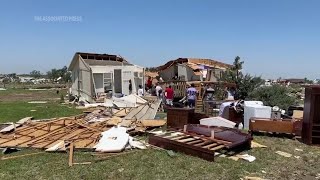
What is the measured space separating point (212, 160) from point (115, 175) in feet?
7.28

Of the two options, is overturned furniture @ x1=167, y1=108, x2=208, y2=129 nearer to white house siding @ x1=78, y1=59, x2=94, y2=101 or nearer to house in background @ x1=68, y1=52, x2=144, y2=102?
house in background @ x1=68, y1=52, x2=144, y2=102

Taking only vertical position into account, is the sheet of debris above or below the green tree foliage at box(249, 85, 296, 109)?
below

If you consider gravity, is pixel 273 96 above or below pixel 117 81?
below

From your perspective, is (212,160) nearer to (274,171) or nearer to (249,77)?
(274,171)

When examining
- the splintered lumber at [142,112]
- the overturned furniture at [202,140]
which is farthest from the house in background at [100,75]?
the overturned furniture at [202,140]

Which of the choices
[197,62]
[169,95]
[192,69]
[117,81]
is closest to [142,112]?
[169,95]

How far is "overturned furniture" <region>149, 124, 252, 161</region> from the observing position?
8359 millimetres

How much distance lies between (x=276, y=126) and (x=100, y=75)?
1511cm

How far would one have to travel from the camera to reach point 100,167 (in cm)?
754

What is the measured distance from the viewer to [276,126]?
10953mm

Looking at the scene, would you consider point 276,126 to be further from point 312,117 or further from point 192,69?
point 192,69

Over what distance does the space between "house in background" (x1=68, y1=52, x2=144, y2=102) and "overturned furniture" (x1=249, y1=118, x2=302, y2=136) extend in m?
14.0

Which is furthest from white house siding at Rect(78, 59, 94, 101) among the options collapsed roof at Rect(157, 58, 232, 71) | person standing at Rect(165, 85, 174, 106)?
collapsed roof at Rect(157, 58, 232, 71)

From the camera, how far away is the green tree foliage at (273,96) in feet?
61.0
